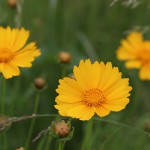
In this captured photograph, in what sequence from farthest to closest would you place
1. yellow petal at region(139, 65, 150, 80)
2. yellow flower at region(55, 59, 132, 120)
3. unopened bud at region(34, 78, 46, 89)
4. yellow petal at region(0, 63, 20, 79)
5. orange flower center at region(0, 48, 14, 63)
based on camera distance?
yellow petal at region(139, 65, 150, 80)
unopened bud at region(34, 78, 46, 89)
orange flower center at region(0, 48, 14, 63)
yellow petal at region(0, 63, 20, 79)
yellow flower at region(55, 59, 132, 120)

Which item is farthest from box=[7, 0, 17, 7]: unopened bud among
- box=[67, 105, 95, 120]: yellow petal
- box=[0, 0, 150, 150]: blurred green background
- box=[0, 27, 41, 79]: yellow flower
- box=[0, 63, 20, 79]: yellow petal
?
box=[67, 105, 95, 120]: yellow petal

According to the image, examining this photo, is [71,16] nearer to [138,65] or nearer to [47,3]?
[47,3]

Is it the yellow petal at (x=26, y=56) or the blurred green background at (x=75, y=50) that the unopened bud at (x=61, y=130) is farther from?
the blurred green background at (x=75, y=50)

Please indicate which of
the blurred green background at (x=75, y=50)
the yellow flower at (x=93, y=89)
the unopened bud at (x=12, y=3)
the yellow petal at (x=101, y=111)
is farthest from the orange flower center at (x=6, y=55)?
the unopened bud at (x=12, y=3)

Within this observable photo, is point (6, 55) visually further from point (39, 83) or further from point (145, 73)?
point (145, 73)

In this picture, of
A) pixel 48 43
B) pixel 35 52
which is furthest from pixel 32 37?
pixel 35 52

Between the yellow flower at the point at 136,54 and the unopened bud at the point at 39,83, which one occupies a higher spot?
the yellow flower at the point at 136,54

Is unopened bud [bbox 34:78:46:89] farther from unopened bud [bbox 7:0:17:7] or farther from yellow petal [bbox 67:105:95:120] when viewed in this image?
unopened bud [bbox 7:0:17:7]
